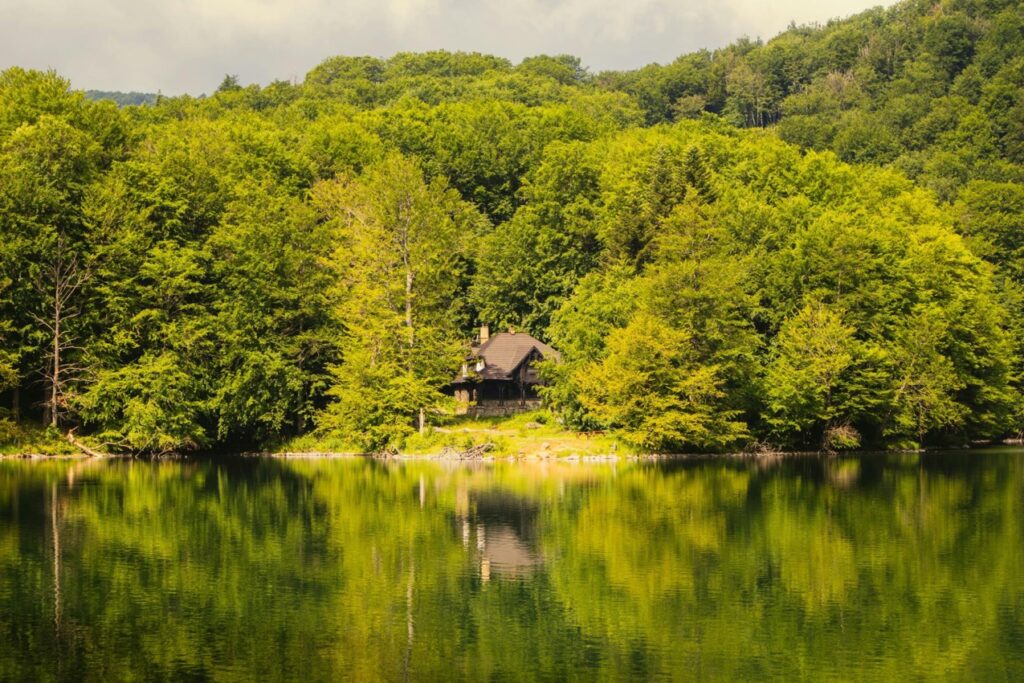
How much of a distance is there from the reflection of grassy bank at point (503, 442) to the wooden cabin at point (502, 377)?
708 centimetres

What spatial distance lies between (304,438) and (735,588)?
4434cm

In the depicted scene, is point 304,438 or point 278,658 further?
point 304,438

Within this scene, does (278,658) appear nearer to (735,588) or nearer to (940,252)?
(735,588)

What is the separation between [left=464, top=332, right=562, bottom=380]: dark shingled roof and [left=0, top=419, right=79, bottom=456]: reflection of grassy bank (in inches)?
1028

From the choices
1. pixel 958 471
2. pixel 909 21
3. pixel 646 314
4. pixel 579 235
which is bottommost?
pixel 958 471

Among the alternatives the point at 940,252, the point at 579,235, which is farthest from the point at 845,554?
the point at 579,235

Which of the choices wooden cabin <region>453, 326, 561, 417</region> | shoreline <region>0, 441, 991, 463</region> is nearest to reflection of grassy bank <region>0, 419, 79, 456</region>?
shoreline <region>0, 441, 991, 463</region>

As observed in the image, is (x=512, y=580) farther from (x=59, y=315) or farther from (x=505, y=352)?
(x=505, y=352)

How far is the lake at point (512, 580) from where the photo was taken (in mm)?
22891

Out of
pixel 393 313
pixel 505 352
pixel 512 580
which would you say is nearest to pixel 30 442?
pixel 393 313

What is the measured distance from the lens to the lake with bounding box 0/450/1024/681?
22891 mm

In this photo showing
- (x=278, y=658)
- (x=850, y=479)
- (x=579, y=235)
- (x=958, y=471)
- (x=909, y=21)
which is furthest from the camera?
(x=909, y=21)

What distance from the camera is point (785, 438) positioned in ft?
230

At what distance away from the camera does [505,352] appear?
81875mm
